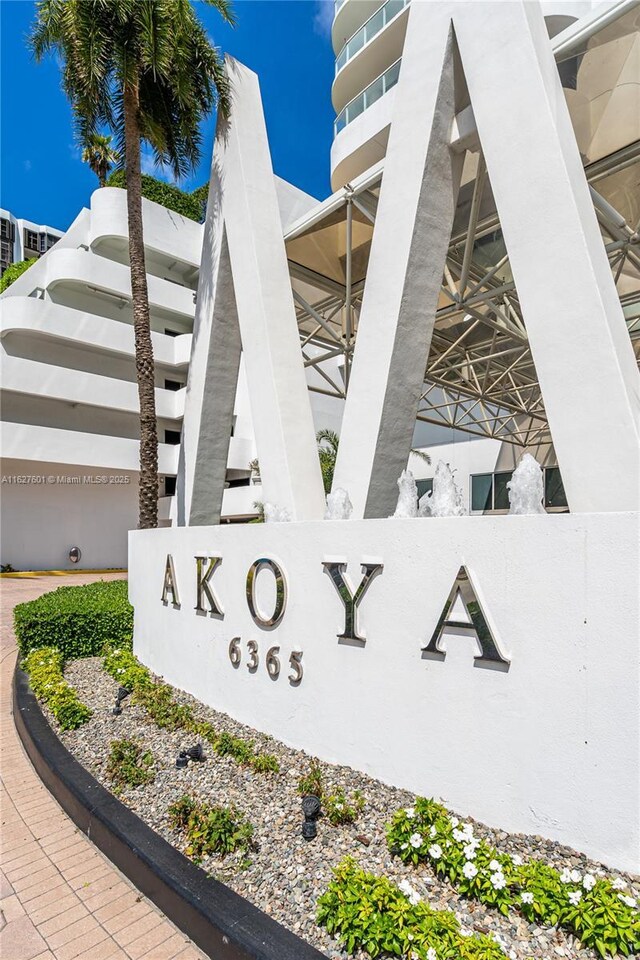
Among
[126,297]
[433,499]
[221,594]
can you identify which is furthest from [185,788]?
[126,297]

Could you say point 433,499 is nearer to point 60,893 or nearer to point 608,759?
point 608,759

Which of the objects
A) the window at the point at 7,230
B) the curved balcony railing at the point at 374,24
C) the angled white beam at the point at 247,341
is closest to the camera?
the angled white beam at the point at 247,341

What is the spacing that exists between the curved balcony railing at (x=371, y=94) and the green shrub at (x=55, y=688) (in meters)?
16.3

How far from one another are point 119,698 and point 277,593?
289 cm

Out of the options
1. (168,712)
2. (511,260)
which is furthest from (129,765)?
(511,260)

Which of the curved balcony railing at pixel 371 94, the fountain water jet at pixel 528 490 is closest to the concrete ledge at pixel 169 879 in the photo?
the fountain water jet at pixel 528 490

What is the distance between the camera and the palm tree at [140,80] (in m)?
10.4

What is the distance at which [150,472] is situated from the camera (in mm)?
11180

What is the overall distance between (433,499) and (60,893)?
4136mm

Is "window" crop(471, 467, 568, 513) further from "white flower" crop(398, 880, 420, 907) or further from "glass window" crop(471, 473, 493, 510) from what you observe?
"white flower" crop(398, 880, 420, 907)

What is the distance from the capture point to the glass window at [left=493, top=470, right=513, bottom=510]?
23.9 m

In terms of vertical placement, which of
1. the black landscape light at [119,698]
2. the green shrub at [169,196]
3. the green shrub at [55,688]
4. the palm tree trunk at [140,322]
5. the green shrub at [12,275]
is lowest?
the black landscape light at [119,698]

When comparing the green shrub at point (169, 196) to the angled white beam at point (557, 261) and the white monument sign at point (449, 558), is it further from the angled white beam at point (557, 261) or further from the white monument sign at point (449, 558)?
the angled white beam at point (557, 261)

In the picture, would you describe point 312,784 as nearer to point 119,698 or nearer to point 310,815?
point 310,815
